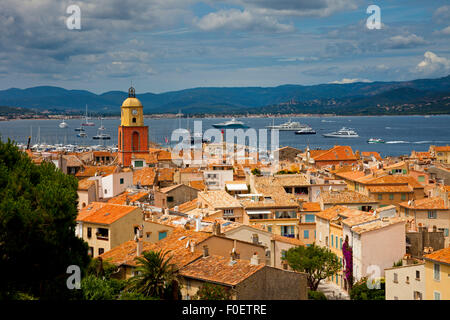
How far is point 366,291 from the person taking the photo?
29109 millimetres

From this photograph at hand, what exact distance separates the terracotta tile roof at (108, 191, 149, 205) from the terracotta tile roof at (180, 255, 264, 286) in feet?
57.1

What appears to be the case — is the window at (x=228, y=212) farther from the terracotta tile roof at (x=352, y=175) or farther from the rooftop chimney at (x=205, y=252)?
the terracotta tile roof at (x=352, y=175)

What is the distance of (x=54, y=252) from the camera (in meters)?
17.7

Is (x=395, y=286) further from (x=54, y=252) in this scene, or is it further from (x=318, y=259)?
(x=54, y=252)

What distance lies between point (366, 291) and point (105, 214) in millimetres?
12286

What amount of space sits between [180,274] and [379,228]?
13.1 metres

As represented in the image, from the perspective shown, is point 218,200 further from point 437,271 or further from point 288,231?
point 437,271

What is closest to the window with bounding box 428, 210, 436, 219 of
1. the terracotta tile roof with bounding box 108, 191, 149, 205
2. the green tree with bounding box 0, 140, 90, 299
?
the terracotta tile roof with bounding box 108, 191, 149, 205

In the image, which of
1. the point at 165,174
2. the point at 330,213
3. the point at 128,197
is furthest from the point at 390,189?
the point at 128,197

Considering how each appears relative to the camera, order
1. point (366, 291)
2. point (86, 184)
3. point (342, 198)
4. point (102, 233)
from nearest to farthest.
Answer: point (366, 291)
point (102, 233)
point (342, 198)
point (86, 184)

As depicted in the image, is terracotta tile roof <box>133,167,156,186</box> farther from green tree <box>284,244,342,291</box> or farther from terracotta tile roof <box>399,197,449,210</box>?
green tree <box>284,244,342,291</box>

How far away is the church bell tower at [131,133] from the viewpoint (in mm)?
68938

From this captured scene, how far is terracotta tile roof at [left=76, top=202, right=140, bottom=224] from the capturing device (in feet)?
101
